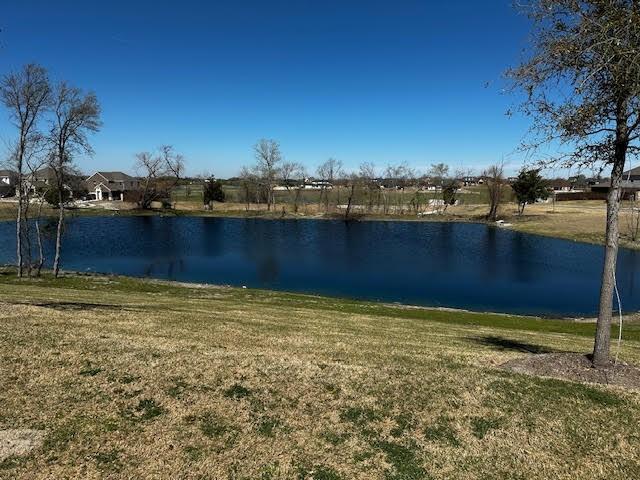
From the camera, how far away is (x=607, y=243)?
9.09m

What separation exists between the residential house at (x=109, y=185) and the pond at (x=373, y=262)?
1997 inches

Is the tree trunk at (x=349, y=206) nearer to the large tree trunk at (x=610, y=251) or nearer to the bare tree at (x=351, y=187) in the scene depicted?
the bare tree at (x=351, y=187)

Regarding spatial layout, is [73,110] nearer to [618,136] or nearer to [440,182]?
[618,136]

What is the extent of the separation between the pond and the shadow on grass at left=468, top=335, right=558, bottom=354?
16716mm

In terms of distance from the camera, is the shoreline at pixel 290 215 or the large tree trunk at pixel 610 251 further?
the shoreline at pixel 290 215

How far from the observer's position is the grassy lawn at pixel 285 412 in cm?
573

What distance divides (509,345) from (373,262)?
35.4m

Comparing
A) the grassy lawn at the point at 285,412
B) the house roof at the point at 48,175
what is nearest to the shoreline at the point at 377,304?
the house roof at the point at 48,175

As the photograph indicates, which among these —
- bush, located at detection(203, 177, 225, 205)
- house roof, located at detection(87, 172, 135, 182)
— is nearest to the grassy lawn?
bush, located at detection(203, 177, 225, 205)

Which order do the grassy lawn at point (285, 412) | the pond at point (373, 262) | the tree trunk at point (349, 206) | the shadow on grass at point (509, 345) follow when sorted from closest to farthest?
the grassy lawn at point (285, 412), the shadow on grass at point (509, 345), the pond at point (373, 262), the tree trunk at point (349, 206)

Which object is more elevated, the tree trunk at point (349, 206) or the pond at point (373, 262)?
the tree trunk at point (349, 206)

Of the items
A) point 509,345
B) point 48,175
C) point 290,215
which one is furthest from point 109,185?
point 509,345

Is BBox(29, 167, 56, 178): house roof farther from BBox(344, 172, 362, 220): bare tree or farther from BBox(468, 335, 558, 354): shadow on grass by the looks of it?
BBox(344, 172, 362, 220): bare tree

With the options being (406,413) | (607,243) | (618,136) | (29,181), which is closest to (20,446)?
(406,413)
